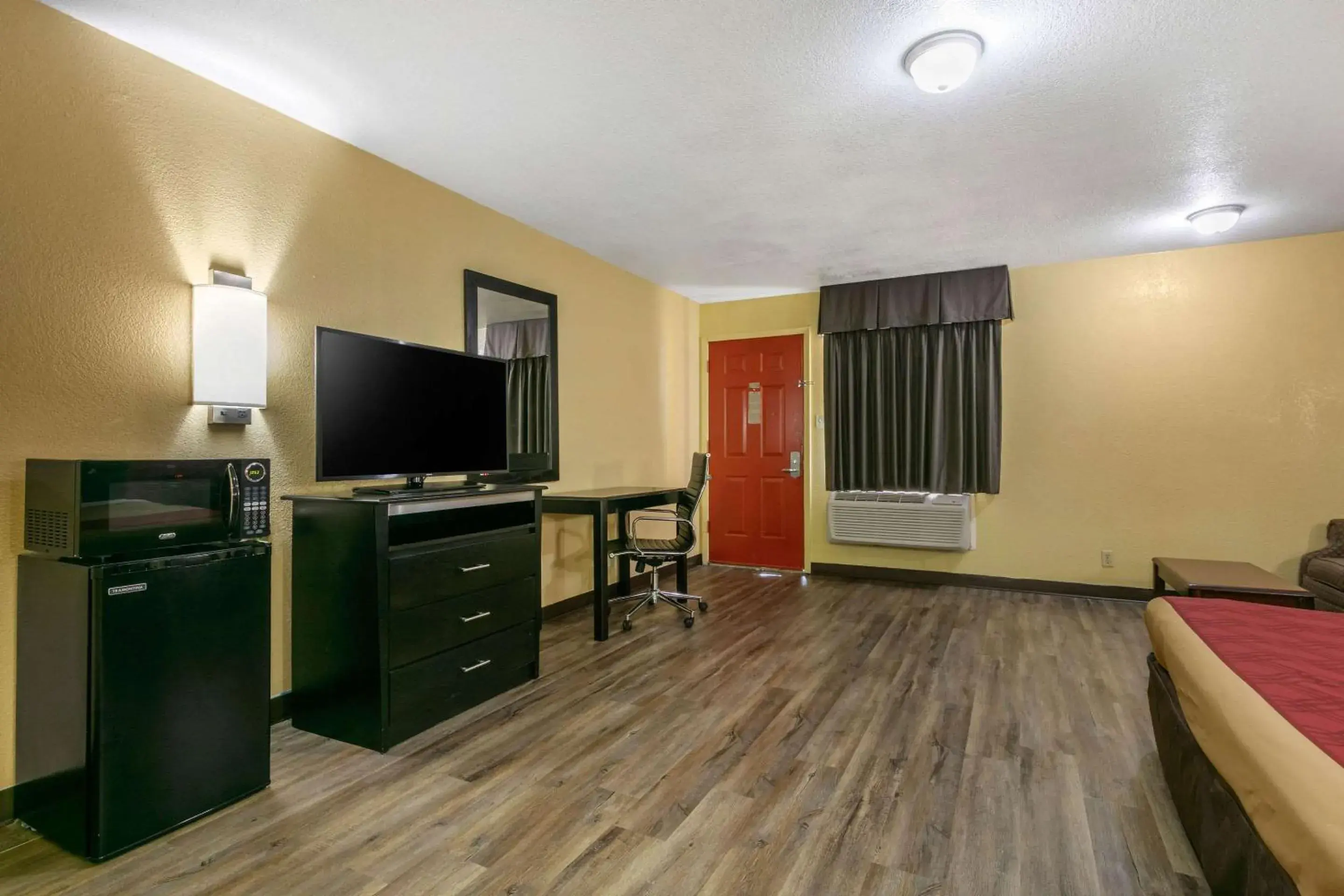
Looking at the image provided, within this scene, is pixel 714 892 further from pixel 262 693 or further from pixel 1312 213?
pixel 1312 213

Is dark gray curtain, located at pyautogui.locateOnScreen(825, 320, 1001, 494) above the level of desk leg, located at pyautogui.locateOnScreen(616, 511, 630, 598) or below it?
above

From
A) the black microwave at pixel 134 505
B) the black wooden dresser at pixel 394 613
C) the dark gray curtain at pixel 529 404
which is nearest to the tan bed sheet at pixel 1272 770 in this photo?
the black wooden dresser at pixel 394 613

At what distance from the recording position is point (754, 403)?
6074 millimetres

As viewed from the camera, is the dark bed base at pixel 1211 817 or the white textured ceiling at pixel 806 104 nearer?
the dark bed base at pixel 1211 817

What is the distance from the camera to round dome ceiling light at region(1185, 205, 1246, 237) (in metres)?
3.79

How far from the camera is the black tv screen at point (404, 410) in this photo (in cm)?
254

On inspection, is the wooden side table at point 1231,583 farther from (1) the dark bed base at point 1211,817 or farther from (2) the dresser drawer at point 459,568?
(2) the dresser drawer at point 459,568

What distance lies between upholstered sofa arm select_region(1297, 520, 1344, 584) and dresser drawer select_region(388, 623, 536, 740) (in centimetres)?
488

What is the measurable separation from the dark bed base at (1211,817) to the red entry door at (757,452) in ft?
12.3

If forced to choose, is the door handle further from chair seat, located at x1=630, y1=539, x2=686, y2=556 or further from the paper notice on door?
the paper notice on door

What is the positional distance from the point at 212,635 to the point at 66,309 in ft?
3.88

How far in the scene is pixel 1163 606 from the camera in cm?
237

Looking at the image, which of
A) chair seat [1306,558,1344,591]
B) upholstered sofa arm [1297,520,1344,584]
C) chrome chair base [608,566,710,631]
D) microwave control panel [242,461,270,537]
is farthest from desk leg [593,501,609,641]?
upholstered sofa arm [1297,520,1344,584]

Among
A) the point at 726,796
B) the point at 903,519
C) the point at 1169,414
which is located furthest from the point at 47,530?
the point at 1169,414
